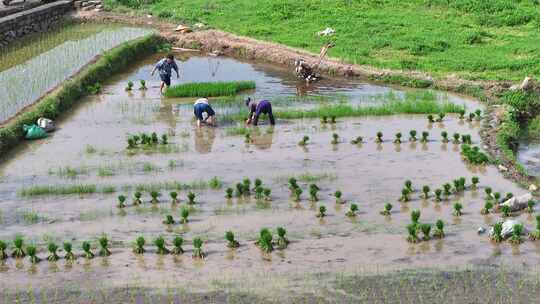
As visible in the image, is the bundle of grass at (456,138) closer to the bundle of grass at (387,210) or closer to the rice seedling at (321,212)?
the bundle of grass at (387,210)

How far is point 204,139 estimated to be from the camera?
51.3 ft

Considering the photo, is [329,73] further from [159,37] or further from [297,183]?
[297,183]

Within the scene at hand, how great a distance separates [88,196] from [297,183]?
3065 millimetres

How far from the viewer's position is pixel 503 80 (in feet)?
62.5

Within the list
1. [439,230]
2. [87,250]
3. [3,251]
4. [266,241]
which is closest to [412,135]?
[439,230]

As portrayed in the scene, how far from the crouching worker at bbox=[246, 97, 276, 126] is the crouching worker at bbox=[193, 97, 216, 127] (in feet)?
2.24

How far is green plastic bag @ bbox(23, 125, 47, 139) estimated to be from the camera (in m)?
15.6

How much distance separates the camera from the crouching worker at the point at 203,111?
16.3m

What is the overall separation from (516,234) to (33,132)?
8788 millimetres

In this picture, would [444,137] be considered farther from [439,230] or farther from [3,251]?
[3,251]

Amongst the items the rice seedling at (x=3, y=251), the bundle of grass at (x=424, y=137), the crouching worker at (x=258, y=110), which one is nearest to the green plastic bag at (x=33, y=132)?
the crouching worker at (x=258, y=110)

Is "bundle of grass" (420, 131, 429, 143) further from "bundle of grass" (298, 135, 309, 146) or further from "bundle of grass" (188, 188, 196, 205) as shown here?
"bundle of grass" (188, 188, 196, 205)

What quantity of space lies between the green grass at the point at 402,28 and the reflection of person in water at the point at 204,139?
6457 millimetres

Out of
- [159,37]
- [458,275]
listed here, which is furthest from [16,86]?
[458,275]
